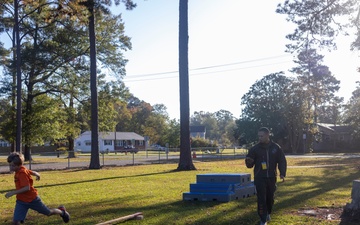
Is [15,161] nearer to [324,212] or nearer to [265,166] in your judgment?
[265,166]

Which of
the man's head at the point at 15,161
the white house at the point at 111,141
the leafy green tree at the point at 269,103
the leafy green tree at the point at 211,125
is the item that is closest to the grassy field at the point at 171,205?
the man's head at the point at 15,161

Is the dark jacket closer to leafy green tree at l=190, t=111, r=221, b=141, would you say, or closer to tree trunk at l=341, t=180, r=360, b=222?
tree trunk at l=341, t=180, r=360, b=222

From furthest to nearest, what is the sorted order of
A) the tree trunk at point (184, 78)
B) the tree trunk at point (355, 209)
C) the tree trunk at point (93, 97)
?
the tree trunk at point (93, 97) < the tree trunk at point (184, 78) < the tree trunk at point (355, 209)

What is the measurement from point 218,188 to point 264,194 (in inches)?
142

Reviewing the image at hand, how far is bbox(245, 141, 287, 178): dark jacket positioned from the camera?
8781mm

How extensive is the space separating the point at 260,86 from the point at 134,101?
244 ft

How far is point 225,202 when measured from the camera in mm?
11828

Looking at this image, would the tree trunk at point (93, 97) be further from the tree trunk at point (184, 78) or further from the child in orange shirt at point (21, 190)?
the child in orange shirt at point (21, 190)

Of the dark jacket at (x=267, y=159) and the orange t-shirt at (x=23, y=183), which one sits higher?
the dark jacket at (x=267, y=159)

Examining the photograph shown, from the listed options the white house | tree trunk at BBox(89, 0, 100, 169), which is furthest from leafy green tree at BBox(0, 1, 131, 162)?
the white house

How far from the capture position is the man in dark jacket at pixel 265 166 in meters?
8.73

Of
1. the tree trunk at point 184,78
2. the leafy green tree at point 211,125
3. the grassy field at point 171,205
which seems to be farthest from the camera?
the leafy green tree at point 211,125

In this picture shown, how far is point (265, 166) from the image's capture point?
344 inches

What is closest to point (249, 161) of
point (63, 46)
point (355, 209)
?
point (355, 209)
